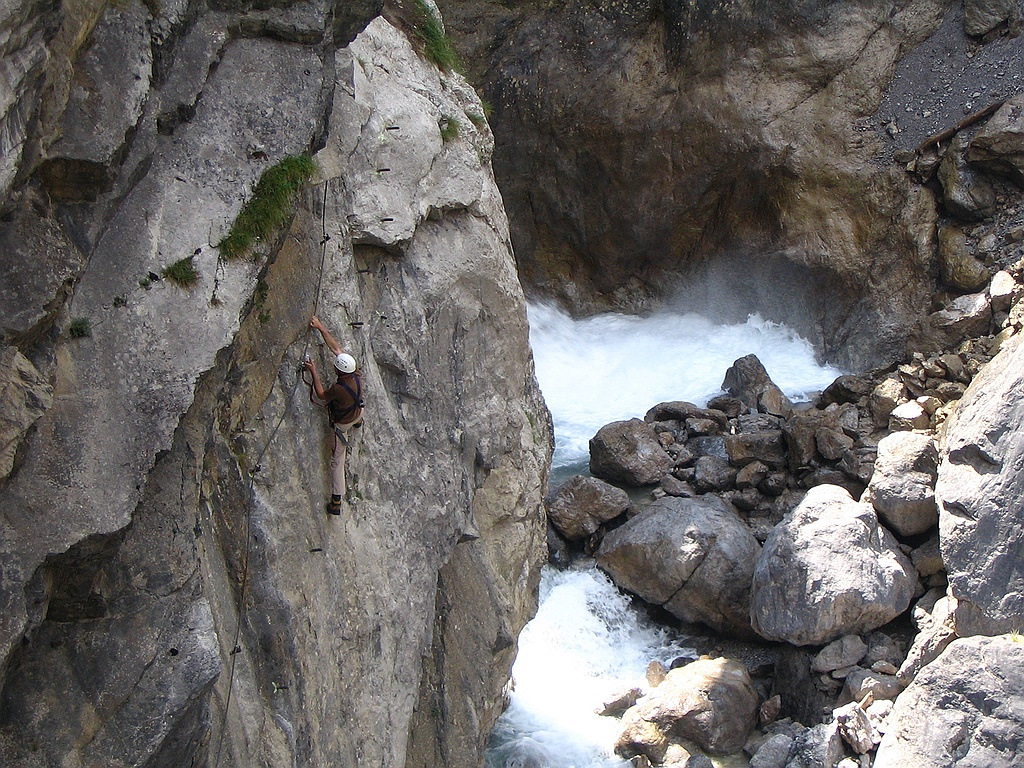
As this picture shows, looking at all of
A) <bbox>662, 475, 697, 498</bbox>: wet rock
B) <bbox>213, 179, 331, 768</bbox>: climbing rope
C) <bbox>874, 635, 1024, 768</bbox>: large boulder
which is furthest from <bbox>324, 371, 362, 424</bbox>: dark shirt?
<bbox>662, 475, 697, 498</bbox>: wet rock

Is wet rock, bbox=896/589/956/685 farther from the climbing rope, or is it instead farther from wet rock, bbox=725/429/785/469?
the climbing rope

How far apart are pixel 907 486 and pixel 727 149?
1048cm

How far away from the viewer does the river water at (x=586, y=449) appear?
12.5 m

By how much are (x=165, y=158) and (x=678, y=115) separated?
1684 cm

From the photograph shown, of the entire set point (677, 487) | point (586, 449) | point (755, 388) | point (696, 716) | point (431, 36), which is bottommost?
point (696, 716)

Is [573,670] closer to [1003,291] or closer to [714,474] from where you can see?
[714,474]

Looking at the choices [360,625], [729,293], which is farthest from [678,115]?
[360,625]

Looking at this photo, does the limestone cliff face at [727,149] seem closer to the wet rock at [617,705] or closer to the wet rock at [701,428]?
the wet rock at [701,428]

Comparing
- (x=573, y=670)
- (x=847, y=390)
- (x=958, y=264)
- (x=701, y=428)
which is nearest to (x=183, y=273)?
A: (x=573, y=670)

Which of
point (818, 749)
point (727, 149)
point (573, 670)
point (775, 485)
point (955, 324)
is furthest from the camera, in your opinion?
point (727, 149)

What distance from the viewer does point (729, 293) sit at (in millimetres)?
22672

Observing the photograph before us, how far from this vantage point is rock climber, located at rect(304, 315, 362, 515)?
25.2 ft

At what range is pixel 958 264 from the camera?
18.8 m

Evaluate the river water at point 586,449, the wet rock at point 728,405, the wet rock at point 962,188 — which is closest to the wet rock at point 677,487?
the river water at point 586,449
